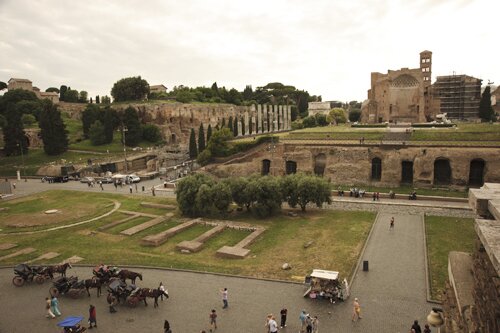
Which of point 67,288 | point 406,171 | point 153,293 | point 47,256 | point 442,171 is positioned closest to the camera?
point 153,293

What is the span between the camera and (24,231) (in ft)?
83.0

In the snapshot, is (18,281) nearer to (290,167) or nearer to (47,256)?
(47,256)

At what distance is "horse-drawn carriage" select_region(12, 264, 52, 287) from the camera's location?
16.9m

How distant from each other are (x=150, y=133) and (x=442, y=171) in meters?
51.6

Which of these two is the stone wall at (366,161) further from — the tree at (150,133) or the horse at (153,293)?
the tree at (150,133)

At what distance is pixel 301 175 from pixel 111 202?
17721mm

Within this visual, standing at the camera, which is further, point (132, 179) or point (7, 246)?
point (132, 179)

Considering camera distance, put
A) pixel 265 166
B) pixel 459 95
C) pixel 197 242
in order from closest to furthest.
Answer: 1. pixel 197 242
2. pixel 265 166
3. pixel 459 95

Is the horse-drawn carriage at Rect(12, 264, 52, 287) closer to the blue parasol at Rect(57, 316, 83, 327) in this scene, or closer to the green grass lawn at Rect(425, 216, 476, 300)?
the blue parasol at Rect(57, 316, 83, 327)

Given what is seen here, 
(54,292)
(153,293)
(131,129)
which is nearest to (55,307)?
(54,292)

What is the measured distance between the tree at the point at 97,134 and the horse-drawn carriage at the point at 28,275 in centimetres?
4828

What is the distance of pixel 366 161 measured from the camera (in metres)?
37.8

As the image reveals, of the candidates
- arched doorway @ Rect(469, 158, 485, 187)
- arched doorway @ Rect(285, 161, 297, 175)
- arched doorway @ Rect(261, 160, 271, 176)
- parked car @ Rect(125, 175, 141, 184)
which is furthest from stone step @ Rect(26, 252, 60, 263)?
arched doorway @ Rect(469, 158, 485, 187)

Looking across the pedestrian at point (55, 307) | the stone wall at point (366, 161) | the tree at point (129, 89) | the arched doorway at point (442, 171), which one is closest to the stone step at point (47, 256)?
the pedestrian at point (55, 307)
